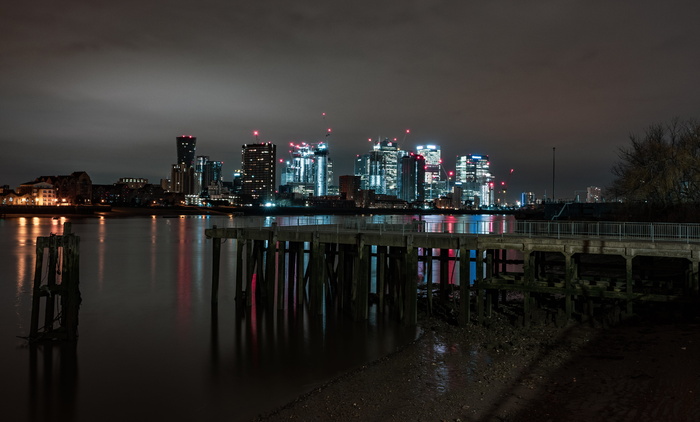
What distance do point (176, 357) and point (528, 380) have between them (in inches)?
535

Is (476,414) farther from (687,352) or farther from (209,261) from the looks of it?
(209,261)

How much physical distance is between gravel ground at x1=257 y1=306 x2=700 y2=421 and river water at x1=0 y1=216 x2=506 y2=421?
222 cm

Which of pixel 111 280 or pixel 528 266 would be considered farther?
pixel 111 280

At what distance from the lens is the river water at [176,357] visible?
15820 mm

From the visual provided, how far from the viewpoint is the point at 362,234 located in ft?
79.2

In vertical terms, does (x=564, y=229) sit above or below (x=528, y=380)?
above

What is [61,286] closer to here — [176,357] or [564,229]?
[176,357]

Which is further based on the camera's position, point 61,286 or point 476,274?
point 476,274

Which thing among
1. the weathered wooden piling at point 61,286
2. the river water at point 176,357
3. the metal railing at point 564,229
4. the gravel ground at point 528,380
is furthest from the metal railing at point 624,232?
the weathered wooden piling at point 61,286

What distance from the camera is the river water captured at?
51.9 feet

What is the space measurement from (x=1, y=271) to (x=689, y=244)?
5190 cm

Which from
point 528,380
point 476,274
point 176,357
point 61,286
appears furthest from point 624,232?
point 61,286

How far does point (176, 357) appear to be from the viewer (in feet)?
67.8

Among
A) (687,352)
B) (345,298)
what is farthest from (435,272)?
(687,352)
